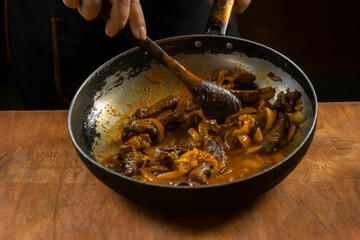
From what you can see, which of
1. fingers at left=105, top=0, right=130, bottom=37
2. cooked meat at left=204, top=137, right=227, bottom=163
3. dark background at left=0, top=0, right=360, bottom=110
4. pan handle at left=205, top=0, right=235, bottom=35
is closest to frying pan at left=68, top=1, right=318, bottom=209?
pan handle at left=205, top=0, right=235, bottom=35

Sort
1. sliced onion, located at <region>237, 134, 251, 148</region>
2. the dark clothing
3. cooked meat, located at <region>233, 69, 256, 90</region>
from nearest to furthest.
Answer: sliced onion, located at <region>237, 134, 251, 148</region> → cooked meat, located at <region>233, 69, 256, 90</region> → the dark clothing

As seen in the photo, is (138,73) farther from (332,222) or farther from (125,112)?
(332,222)

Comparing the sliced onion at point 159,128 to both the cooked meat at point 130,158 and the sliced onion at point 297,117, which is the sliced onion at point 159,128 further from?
the sliced onion at point 297,117

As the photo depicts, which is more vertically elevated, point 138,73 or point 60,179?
point 138,73

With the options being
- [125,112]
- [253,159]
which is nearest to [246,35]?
[125,112]

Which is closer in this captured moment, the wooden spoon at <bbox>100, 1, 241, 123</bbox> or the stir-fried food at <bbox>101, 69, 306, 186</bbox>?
the stir-fried food at <bbox>101, 69, 306, 186</bbox>

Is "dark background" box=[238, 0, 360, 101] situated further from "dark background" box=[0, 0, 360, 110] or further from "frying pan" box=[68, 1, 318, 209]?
"frying pan" box=[68, 1, 318, 209]

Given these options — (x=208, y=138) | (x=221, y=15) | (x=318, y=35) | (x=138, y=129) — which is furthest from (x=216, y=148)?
(x=318, y=35)
